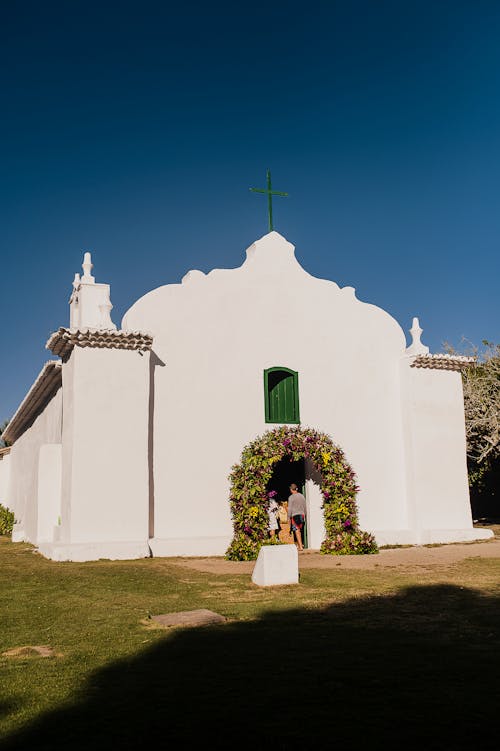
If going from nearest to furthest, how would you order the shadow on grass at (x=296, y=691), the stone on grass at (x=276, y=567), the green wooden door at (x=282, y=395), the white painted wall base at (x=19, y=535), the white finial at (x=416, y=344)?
the shadow on grass at (x=296, y=691)
the stone on grass at (x=276, y=567)
the green wooden door at (x=282, y=395)
the white finial at (x=416, y=344)
the white painted wall base at (x=19, y=535)

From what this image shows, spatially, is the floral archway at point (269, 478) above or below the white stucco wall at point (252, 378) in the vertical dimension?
below

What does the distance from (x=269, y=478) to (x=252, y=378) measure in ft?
8.17

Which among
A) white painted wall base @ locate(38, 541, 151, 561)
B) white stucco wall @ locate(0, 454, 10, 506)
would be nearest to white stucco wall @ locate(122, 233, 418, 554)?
white painted wall base @ locate(38, 541, 151, 561)

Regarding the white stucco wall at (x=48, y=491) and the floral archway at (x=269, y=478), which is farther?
the white stucco wall at (x=48, y=491)

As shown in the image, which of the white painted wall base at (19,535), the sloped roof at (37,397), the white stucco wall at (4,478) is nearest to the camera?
the sloped roof at (37,397)

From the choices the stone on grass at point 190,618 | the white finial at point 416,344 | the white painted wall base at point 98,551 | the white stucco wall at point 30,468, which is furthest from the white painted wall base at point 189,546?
the white finial at point 416,344

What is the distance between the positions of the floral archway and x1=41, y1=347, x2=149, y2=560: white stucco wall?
1934mm

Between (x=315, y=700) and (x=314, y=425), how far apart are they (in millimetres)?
11483

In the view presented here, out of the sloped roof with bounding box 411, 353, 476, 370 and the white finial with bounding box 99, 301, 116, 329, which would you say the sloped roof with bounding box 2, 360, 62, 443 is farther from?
the sloped roof with bounding box 411, 353, 476, 370

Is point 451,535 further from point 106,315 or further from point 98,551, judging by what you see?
point 106,315

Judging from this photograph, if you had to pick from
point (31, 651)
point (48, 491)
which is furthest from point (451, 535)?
point (31, 651)

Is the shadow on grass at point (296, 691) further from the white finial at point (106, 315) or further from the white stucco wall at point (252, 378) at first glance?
the white finial at point (106, 315)

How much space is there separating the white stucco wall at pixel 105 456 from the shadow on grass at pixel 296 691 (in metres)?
6.87

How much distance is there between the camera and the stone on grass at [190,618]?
664 centimetres
